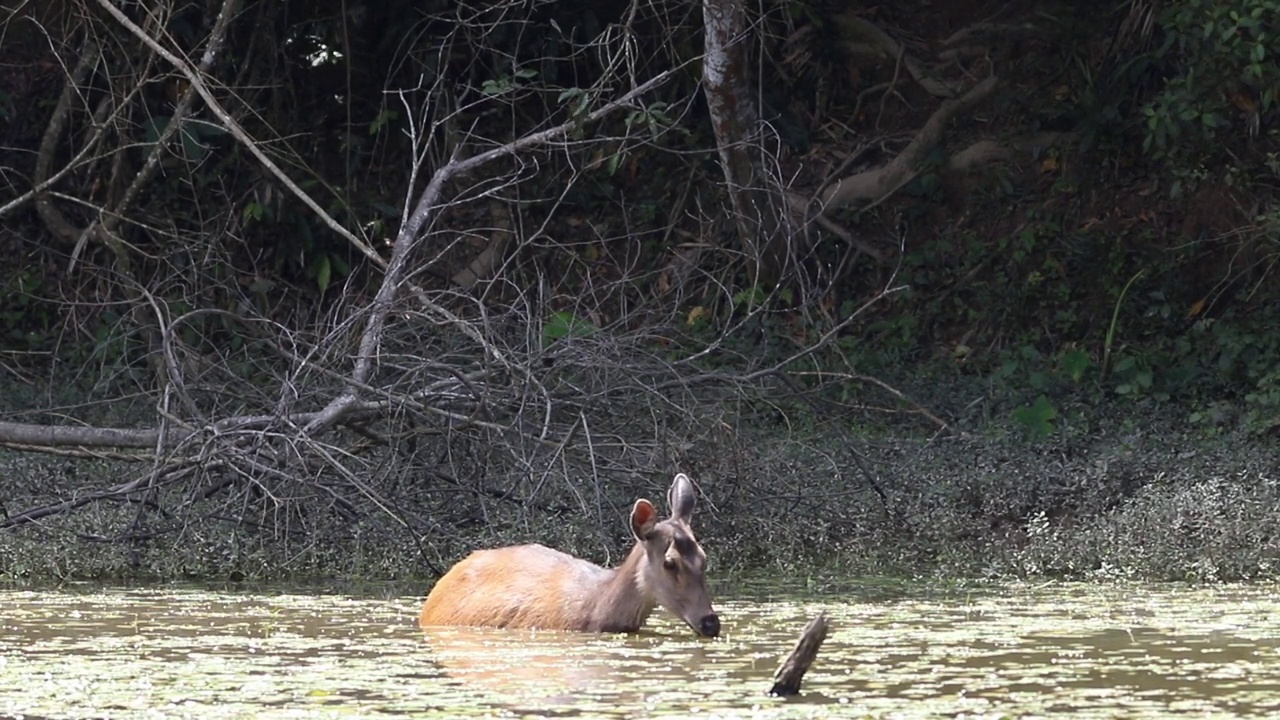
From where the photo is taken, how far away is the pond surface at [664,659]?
17.3ft

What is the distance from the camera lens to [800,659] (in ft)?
17.4

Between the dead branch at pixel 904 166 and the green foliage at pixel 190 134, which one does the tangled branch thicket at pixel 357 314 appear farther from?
the dead branch at pixel 904 166

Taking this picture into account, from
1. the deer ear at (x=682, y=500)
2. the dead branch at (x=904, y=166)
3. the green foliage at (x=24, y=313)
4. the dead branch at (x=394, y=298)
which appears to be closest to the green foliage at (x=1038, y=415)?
the dead branch at (x=904, y=166)

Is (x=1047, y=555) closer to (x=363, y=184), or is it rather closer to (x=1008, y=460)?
(x=1008, y=460)

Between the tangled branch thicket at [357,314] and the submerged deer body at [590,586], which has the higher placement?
the tangled branch thicket at [357,314]

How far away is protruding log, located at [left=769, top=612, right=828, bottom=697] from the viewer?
17.3 ft

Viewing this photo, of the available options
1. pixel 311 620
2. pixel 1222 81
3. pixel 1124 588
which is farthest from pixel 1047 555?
pixel 1222 81

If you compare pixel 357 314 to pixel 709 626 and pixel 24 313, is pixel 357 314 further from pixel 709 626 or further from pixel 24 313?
pixel 24 313

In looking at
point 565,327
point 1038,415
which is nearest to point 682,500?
point 1038,415

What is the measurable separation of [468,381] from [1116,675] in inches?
173

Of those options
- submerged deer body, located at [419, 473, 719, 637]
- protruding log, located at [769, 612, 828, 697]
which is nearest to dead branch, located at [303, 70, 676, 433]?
submerged deer body, located at [419, 473, 719, 637]

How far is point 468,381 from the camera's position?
31.4ft

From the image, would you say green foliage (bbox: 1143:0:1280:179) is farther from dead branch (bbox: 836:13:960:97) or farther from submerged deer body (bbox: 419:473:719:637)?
A: submerged deer body (bbox: 419:473:719:637)

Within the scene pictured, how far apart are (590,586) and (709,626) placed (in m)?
0.66
